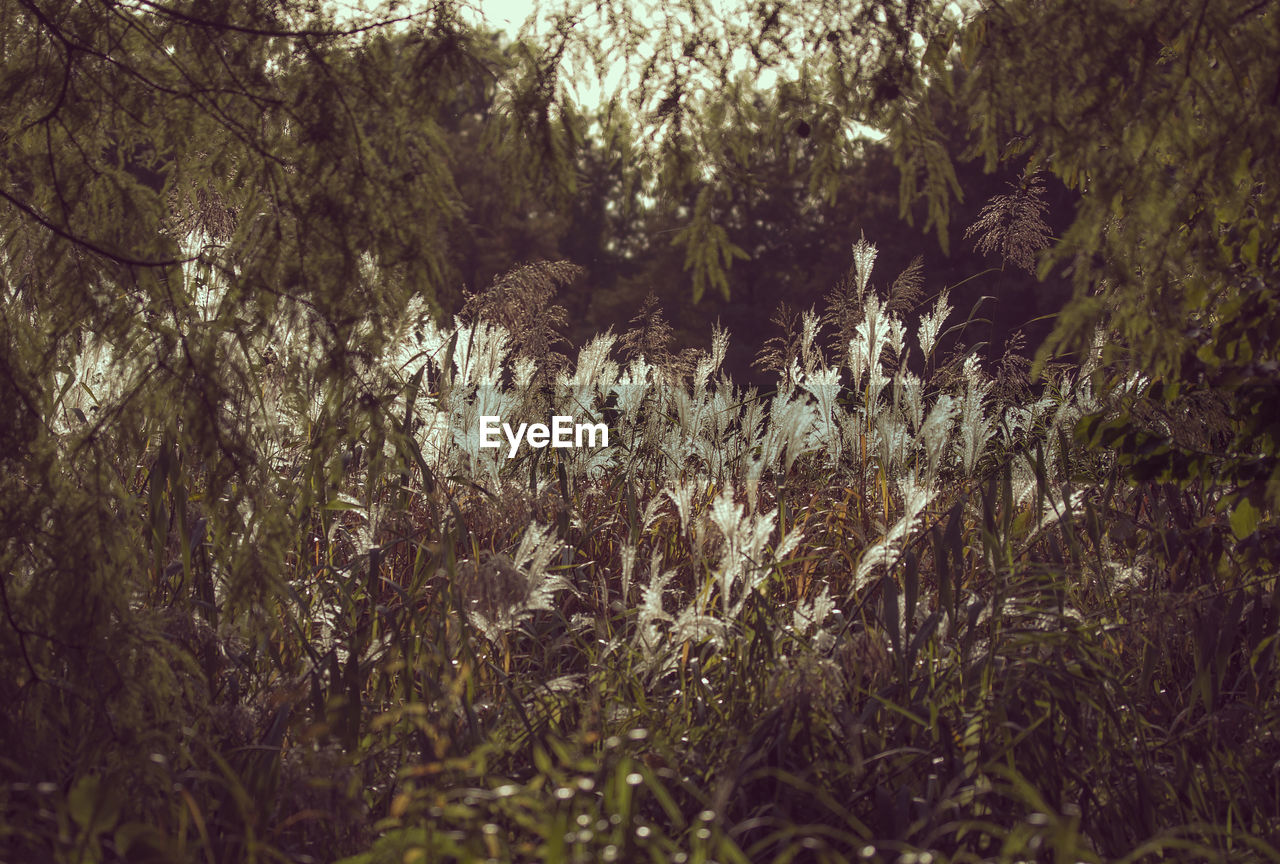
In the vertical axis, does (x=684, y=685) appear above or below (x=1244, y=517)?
below

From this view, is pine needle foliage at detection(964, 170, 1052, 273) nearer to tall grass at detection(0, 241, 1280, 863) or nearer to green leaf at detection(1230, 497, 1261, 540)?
tall grass at detection(0, 241, 1280, 863)

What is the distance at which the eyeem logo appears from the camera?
5.15 meters

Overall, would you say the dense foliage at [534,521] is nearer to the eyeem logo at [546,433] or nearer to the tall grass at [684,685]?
the tall grass at [684,685]

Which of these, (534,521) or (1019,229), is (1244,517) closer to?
(534,521)

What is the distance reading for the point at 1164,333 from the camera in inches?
104

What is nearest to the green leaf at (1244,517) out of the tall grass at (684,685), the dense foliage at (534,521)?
the dense foliage at (534,521)

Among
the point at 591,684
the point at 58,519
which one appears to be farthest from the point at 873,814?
the point at 58,519

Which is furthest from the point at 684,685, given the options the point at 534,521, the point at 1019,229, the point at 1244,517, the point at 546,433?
the point at 1019,229

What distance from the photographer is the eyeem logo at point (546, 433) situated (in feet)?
16.9

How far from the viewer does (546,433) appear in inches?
219

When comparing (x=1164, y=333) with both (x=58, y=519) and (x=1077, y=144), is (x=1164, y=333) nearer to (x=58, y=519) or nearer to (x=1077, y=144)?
(x=1077, y=144)

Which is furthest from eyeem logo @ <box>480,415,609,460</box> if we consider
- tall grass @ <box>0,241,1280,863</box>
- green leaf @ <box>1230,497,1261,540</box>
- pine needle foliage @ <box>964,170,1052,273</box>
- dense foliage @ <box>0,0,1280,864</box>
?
green leaf @ <box>1230,497,1261,540</box>

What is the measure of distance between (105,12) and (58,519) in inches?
57.4

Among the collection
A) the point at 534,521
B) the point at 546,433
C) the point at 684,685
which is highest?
the point at 546,433
